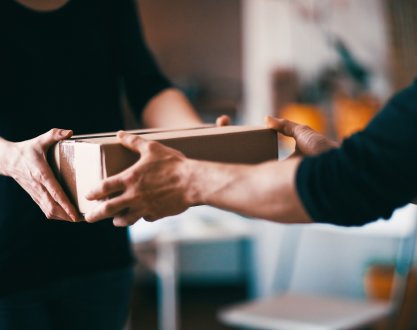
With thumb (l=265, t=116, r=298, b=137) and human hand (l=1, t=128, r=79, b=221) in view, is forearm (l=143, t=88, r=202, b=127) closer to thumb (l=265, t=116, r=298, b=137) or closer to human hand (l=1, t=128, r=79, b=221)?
thumb (l=265, t=116, r=298, b=137)

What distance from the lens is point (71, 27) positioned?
1240 mm

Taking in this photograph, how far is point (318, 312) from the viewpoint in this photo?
82.3 inches

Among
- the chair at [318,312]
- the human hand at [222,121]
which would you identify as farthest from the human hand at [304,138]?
the chair at [318,312]

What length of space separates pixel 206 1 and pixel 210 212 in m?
1.27

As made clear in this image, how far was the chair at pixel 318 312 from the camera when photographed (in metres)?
1.98

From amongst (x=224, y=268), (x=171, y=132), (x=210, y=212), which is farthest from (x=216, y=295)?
(x=171, y=132)

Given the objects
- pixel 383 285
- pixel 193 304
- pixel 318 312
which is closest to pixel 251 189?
pixel 318 312

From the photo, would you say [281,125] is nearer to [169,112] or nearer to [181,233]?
[169,112]

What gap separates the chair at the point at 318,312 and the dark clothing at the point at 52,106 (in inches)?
33.4

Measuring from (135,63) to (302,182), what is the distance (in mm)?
610

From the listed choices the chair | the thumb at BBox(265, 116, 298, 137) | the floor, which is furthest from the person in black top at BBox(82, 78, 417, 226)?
the floor

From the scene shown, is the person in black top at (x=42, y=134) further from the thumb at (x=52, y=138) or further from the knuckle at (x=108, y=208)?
the knuckle at (x=108, y=208)

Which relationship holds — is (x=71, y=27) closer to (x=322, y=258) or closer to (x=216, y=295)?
Answer: (x=322, y=258)

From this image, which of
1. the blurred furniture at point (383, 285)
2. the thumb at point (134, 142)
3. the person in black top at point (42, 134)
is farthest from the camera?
the blurred furniture at point (383, 285)
